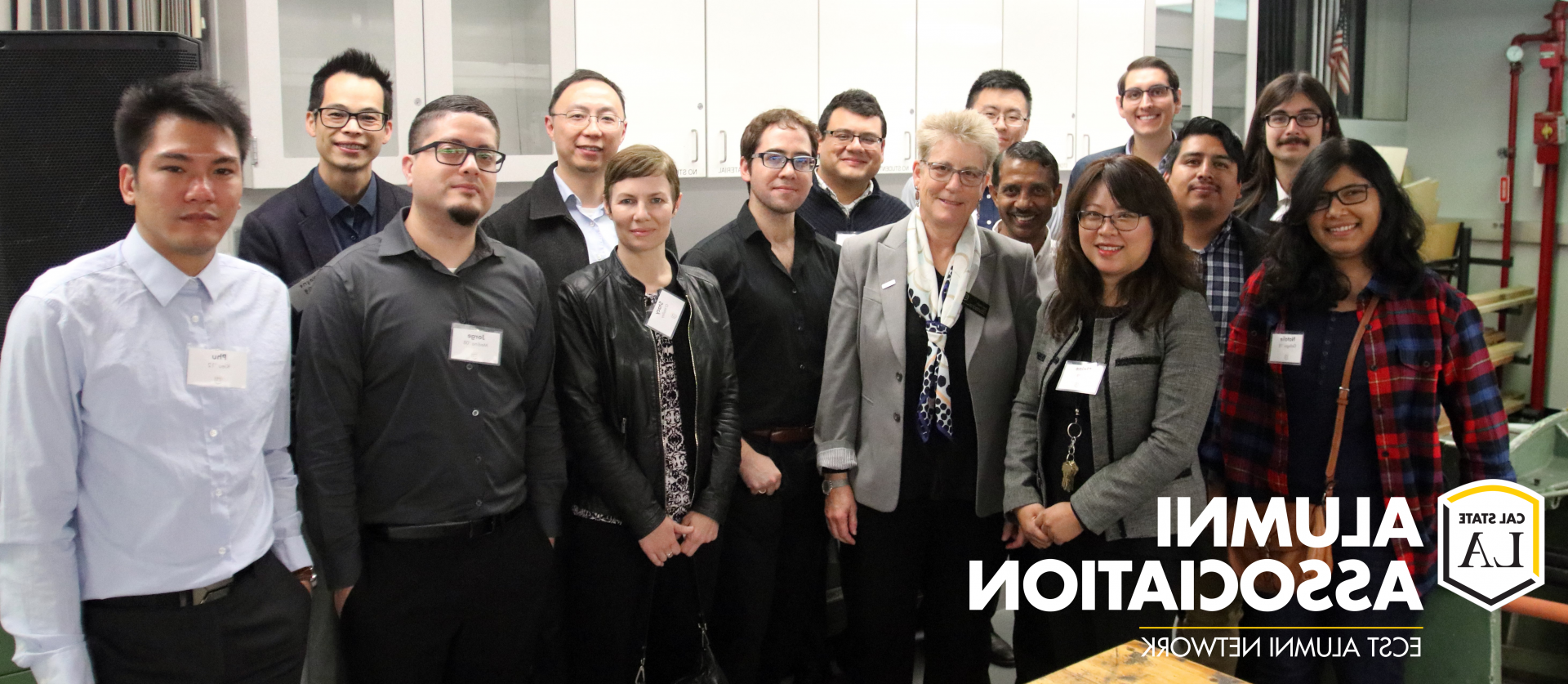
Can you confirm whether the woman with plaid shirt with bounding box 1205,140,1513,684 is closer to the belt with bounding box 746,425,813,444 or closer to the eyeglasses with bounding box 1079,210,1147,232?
the eyeglasses with bounding box 1079,210,1147,232

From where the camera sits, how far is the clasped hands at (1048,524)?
6.71 feet

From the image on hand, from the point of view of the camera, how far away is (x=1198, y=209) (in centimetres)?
244

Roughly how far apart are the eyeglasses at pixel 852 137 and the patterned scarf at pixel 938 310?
669mm

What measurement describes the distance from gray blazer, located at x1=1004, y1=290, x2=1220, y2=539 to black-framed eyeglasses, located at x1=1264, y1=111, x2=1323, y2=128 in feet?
2.79

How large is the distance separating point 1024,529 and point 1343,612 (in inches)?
25.7

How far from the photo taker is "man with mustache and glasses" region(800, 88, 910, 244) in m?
2.83

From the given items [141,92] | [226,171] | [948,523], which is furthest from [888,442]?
[141,92]

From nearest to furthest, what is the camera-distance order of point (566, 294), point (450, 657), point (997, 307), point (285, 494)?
point (285, 494) < point (450, 657) < point (566, 294) < point (997, 307)

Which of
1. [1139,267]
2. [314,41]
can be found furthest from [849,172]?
[314,41]

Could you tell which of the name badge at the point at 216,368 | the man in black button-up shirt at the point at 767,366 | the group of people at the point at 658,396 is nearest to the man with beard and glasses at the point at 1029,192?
the group of people at the point at 658,396

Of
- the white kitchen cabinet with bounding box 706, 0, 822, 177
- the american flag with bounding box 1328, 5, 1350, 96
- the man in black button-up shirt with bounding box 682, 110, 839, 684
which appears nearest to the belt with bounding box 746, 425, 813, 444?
the man in black button-up shirt with bounding box 682, 110, 839, 684

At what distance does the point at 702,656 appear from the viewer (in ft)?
7.07

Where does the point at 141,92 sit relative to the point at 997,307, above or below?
above

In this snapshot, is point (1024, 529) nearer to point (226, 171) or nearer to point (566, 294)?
point (566, 294)
